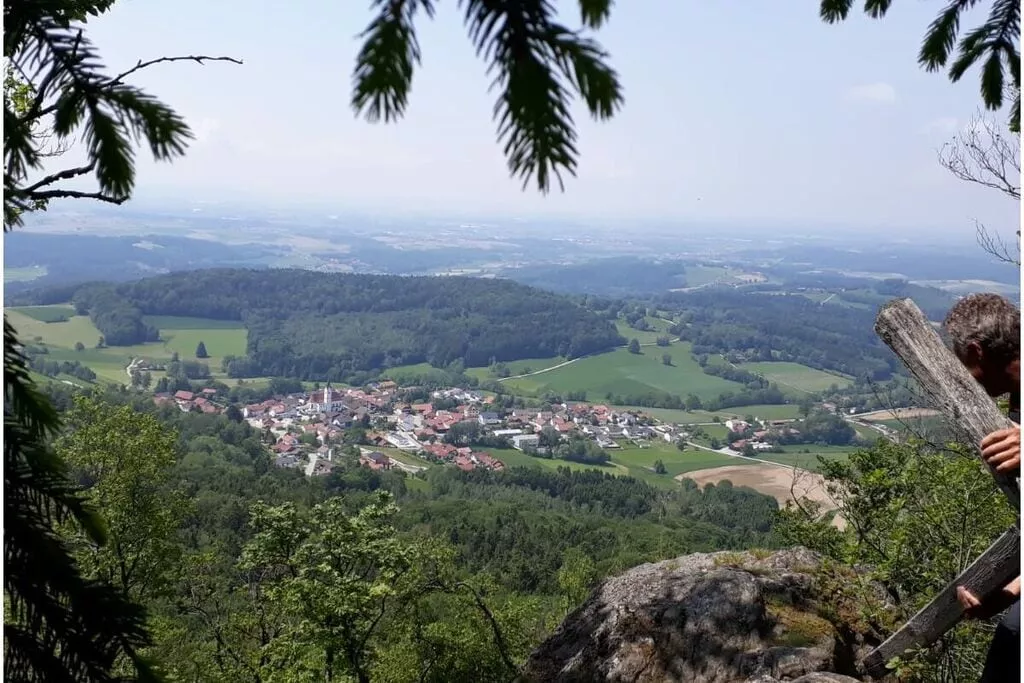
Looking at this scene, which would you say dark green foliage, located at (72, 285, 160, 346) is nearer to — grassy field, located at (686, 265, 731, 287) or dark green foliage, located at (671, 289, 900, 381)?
dark green foliage, located at (671, 289, 900, 381)

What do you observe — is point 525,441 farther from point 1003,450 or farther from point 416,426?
point 1003,450

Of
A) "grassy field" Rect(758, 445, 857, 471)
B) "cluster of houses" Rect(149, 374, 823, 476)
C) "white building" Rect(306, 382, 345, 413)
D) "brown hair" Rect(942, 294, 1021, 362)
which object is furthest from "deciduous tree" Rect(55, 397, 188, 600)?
"white building" Rect(306, 382, 345, 413)

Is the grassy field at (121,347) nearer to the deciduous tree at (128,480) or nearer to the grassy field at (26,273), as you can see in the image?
the grassy field at (26,273)

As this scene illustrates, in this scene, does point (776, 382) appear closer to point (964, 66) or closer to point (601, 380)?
point (601, 380)

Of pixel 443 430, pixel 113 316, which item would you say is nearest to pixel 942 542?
pixel 443 430

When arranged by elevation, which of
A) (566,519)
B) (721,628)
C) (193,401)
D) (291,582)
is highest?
(721,628)

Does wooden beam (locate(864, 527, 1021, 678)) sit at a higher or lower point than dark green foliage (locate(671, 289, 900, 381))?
higher
